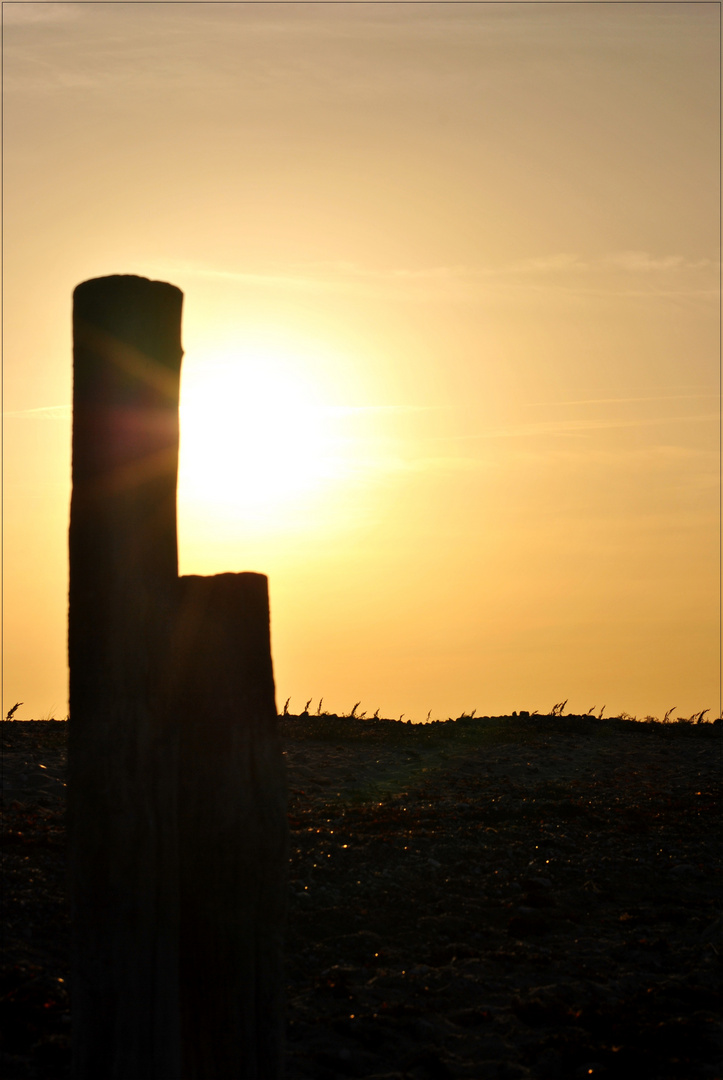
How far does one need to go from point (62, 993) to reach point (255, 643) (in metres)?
3.12

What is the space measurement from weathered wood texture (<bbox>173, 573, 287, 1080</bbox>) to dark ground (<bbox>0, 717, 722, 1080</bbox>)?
1.42m

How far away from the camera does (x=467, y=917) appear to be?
8242 millimetres

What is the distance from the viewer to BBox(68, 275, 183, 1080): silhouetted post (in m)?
4.35


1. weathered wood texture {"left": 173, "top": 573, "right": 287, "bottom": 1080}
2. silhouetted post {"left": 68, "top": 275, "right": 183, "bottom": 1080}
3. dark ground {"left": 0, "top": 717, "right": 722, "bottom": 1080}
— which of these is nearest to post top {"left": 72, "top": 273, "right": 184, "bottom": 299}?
silhouetted post {"left": 68, "top": 275, "right": 183, "bottom": 1080}

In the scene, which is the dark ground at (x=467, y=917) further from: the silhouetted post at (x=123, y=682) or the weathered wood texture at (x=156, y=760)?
the silhouetted post at (x=123, y=682)

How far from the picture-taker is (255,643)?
5070mm

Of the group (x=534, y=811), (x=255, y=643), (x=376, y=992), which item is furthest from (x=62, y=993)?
(x=534, y=811)

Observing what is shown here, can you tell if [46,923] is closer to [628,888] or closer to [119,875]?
[119,875]

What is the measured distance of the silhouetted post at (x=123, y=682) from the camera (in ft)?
14.3

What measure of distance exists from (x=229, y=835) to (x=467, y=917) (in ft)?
13.6

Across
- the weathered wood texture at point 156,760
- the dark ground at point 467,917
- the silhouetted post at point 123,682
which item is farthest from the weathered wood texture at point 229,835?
the dark ground at point 467,917

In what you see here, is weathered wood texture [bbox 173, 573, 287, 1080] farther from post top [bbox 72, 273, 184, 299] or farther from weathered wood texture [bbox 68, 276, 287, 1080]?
post top [bbox 72, 273, 184, 299]

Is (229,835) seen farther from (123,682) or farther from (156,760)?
(123,682)

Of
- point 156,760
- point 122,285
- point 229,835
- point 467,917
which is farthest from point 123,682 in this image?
point 467,917
